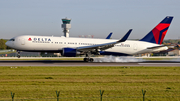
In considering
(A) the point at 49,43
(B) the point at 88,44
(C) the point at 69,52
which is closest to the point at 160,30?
(B) the point at 88,44

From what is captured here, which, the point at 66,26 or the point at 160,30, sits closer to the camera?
the point at 160,30

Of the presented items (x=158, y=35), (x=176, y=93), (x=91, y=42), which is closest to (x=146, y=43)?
(x=158, y=35)

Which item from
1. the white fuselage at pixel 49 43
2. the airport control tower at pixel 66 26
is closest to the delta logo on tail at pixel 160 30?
the white fuselage at pixel 49 43

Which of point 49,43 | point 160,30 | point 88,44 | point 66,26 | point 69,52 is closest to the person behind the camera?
point 69,52

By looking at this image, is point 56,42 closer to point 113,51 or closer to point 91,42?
point 91,42

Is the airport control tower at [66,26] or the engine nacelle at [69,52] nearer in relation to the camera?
the engine nacelle at [69,52]

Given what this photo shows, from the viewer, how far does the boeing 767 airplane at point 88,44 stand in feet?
136

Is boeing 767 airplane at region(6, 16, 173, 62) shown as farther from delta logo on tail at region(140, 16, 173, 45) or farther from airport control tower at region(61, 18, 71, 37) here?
airport control tower at region(61, 18, 71, 37)

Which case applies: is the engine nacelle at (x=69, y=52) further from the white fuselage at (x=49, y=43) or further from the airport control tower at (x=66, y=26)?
the airport control tower at (x=66, y=26)

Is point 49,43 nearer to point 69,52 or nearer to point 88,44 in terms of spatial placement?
point 69,52

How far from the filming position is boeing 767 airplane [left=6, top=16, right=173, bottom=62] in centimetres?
4153

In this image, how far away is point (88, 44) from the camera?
45156 mm

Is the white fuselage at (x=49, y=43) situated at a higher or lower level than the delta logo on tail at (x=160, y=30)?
lower

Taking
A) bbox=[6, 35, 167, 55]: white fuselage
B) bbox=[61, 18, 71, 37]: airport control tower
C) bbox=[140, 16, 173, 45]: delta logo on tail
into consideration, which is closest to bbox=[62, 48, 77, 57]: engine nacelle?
bbox=[6, 35, 167, 55]: white fuselage
